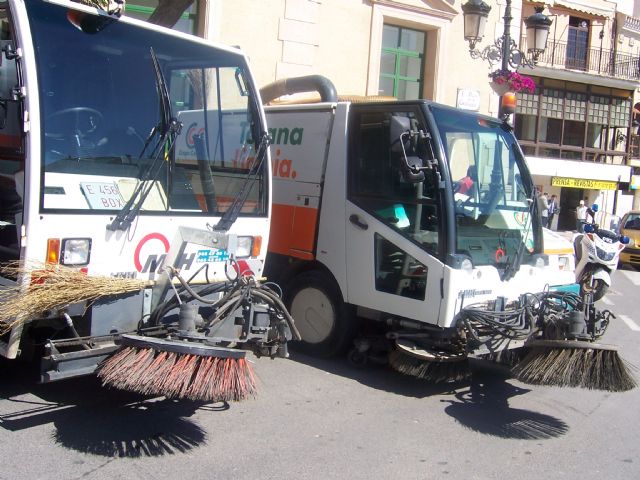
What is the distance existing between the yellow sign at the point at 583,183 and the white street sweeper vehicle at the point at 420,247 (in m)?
20.8

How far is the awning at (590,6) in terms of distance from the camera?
82.2 feet

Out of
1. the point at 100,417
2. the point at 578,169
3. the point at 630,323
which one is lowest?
the point at 100,417

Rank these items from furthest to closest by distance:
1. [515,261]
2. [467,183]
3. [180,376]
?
[515,261] < [467,183] < [180,376]

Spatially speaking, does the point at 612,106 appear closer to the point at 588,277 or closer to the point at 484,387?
the point at 588,277

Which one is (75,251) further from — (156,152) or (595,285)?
(595,285)

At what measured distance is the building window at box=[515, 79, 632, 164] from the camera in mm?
25703

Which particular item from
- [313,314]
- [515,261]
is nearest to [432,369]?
[515,261]

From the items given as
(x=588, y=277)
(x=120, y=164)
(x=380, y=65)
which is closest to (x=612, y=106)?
(x=380, y=65)

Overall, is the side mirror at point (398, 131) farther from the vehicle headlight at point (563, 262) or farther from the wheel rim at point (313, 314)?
the vehicle headlight at point (563, 262)

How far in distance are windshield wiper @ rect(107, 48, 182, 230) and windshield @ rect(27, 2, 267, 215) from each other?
2cm

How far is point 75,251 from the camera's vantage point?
14.0 feet

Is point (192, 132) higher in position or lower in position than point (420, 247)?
higher

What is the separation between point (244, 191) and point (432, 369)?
211 centimetres

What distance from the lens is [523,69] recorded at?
951 inches
